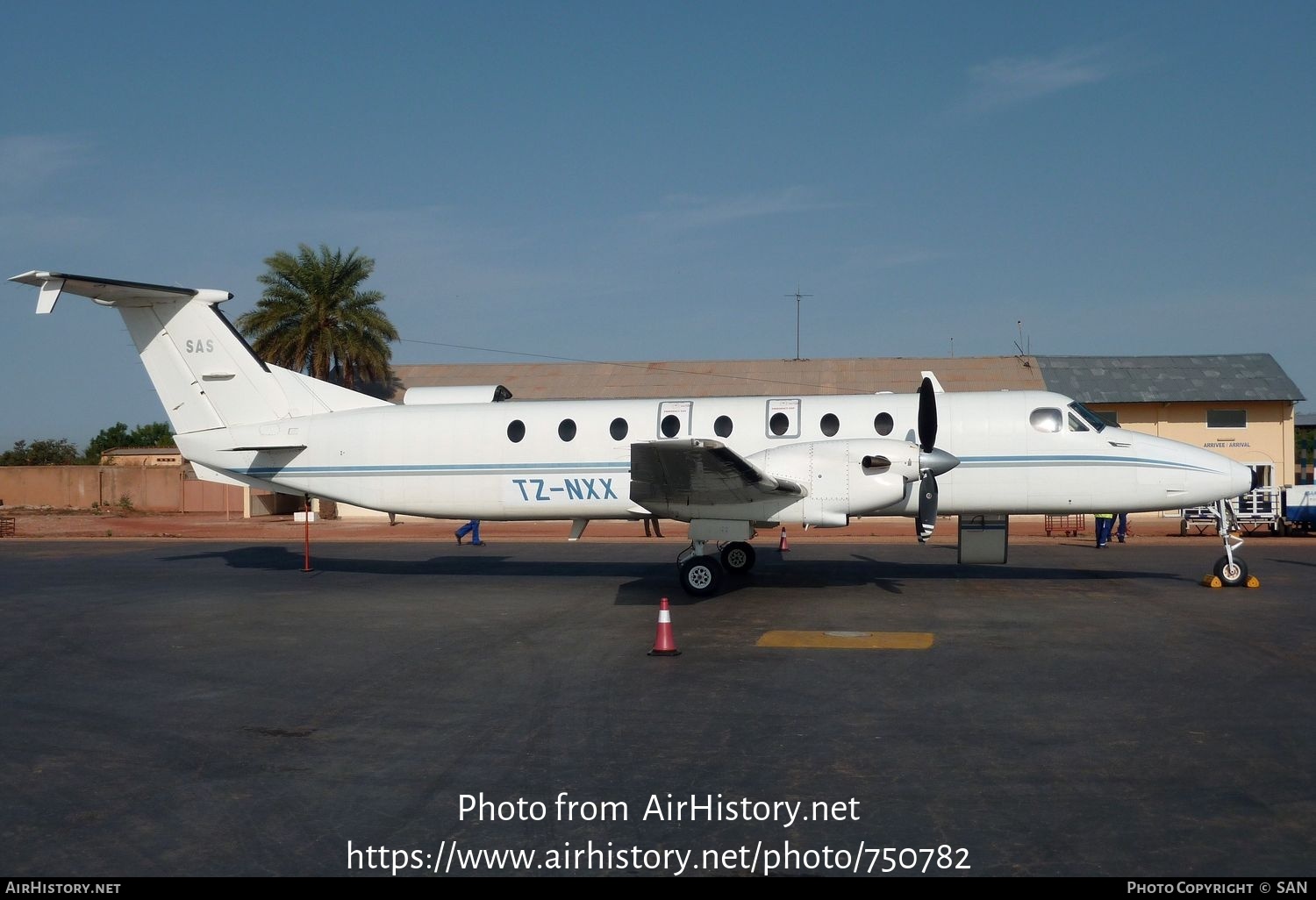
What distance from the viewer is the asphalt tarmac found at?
18.9 feet

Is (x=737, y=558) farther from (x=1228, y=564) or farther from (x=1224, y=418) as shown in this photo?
(x=1224, y=418)

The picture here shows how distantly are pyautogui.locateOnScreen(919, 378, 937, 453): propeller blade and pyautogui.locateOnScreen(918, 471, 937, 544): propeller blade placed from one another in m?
0.51

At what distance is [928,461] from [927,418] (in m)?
1.08

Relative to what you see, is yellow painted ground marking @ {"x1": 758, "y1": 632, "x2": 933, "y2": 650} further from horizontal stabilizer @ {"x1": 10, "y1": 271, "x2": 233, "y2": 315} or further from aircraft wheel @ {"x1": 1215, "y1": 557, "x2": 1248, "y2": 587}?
horizontal stabilizer @ {"x1": 10, "y1": 271, "x2": 233, "y2": 315}

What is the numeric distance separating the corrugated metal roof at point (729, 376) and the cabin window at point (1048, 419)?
69.6ft

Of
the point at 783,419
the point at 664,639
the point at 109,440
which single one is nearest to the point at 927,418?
the point at 783,419

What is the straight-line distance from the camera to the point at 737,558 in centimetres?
1853

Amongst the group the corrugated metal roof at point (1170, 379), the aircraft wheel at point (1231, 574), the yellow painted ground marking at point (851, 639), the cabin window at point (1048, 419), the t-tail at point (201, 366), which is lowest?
the yellow painted ground marking at point (851, 639)

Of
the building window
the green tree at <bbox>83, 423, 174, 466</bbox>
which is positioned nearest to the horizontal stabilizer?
the building window

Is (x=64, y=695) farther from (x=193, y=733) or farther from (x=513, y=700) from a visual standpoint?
(x=513, y=700)

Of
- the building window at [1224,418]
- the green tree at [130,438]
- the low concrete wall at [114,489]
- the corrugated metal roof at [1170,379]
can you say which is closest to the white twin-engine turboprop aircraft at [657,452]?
the corrugated metal roof at [1170,379]

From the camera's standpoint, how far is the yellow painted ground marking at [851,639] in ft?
38.4

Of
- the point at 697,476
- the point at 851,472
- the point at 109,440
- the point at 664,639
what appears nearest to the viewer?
the point at 664,639

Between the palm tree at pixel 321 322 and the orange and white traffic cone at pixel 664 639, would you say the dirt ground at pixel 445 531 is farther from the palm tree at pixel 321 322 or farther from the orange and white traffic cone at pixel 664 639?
the orange and white traffic cone at pixel 664 639
